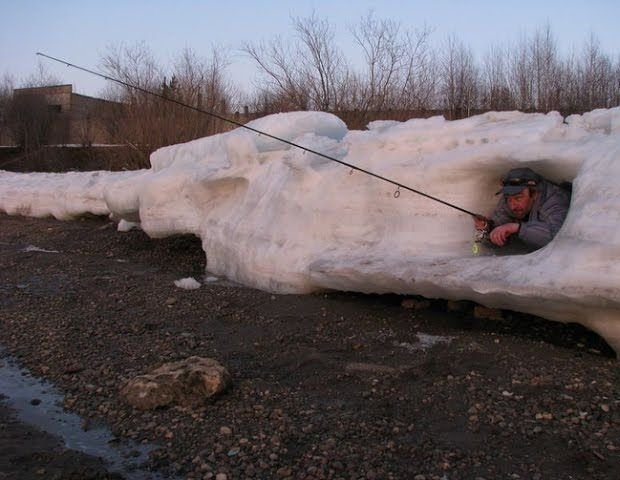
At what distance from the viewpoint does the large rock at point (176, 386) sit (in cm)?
353

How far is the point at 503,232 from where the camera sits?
4.31 m

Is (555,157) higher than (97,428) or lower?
higher

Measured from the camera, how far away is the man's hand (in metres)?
4.30

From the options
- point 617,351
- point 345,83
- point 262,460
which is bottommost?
point 262,460

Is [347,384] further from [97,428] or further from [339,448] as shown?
[97,428]

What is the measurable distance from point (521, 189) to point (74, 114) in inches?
853

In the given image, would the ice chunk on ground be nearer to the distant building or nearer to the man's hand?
the man's hand

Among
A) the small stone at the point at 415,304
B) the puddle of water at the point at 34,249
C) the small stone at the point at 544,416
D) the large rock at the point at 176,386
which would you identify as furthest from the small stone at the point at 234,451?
the puddle of water at the point at 34,249

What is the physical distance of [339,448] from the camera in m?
3.02

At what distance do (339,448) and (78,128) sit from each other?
20.5 meters

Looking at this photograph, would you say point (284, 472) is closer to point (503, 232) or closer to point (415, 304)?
point (503, 232)

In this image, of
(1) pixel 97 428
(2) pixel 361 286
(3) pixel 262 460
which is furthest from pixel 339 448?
(2) pixel 361 286

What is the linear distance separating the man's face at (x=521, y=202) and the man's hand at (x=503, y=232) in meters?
0.10

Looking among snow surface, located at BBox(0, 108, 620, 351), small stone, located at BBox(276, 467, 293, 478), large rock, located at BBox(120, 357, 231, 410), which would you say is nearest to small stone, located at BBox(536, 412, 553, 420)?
snow surface, located at BBox(0, 108, 620, 351)
